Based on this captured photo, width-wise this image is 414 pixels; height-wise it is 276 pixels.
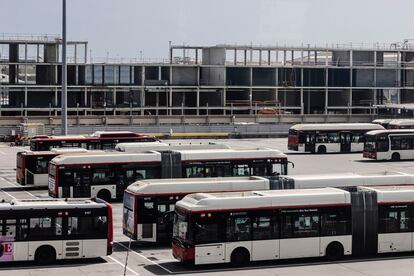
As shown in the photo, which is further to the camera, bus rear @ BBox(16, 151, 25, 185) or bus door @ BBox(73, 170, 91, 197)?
bus rear @ BBox(16, 151, 25, 185)

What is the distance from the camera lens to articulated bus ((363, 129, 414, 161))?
65188 millimetres

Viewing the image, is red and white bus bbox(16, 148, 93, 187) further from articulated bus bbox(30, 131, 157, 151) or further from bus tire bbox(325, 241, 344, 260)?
bus tire bbox(325, 241, 344, 260)

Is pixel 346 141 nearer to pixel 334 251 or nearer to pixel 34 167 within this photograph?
pixel 34 167

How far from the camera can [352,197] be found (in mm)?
28781

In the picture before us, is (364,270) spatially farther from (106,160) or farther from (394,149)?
(394,149)

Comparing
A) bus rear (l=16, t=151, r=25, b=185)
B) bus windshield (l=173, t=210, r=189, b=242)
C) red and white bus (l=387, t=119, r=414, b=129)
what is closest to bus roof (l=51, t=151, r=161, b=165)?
bus rear (l=16, t=151, r=25, b=185)

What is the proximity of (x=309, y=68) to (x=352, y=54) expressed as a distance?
279 inches

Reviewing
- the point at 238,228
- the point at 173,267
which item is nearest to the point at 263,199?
the point at 238,228

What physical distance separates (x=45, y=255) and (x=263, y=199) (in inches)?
272

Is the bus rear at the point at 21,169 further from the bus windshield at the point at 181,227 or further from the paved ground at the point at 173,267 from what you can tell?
the bus windshield at the point at 181,227

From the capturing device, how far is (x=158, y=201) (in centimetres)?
3130

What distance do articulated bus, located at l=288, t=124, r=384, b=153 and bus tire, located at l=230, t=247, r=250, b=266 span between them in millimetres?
43441

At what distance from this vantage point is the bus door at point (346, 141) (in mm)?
71000

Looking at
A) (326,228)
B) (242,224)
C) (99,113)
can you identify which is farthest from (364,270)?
(99,113)
